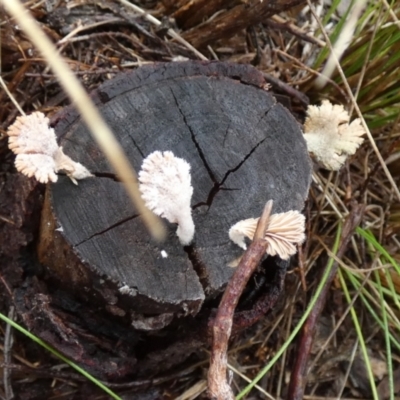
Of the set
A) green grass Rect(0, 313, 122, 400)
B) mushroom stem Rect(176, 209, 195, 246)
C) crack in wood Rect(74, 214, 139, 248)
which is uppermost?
crack in wood Rect(74, 214, 139, 248)

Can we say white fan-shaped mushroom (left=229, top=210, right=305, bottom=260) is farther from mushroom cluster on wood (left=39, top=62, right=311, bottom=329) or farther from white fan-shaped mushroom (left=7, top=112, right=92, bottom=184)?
white fan-shaped mushroom (left=7, top=112, right=92, bottom=184)

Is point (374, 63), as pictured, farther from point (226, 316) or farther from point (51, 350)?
point (51, 350)

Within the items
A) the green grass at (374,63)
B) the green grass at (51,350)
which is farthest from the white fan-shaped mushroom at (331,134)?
the green grass at (51,350)

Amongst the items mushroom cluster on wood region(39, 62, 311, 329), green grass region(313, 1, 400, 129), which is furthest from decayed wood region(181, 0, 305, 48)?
mushroom cluster on wood region(39, 62, 311, 329)

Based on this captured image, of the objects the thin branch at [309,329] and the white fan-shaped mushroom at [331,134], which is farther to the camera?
the thin branch at [309,329]

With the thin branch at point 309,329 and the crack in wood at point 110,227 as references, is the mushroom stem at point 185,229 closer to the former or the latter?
the crack in wood at point 110,227

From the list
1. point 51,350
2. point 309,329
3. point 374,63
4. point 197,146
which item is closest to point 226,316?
point 197,146

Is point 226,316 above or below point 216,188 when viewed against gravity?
below
